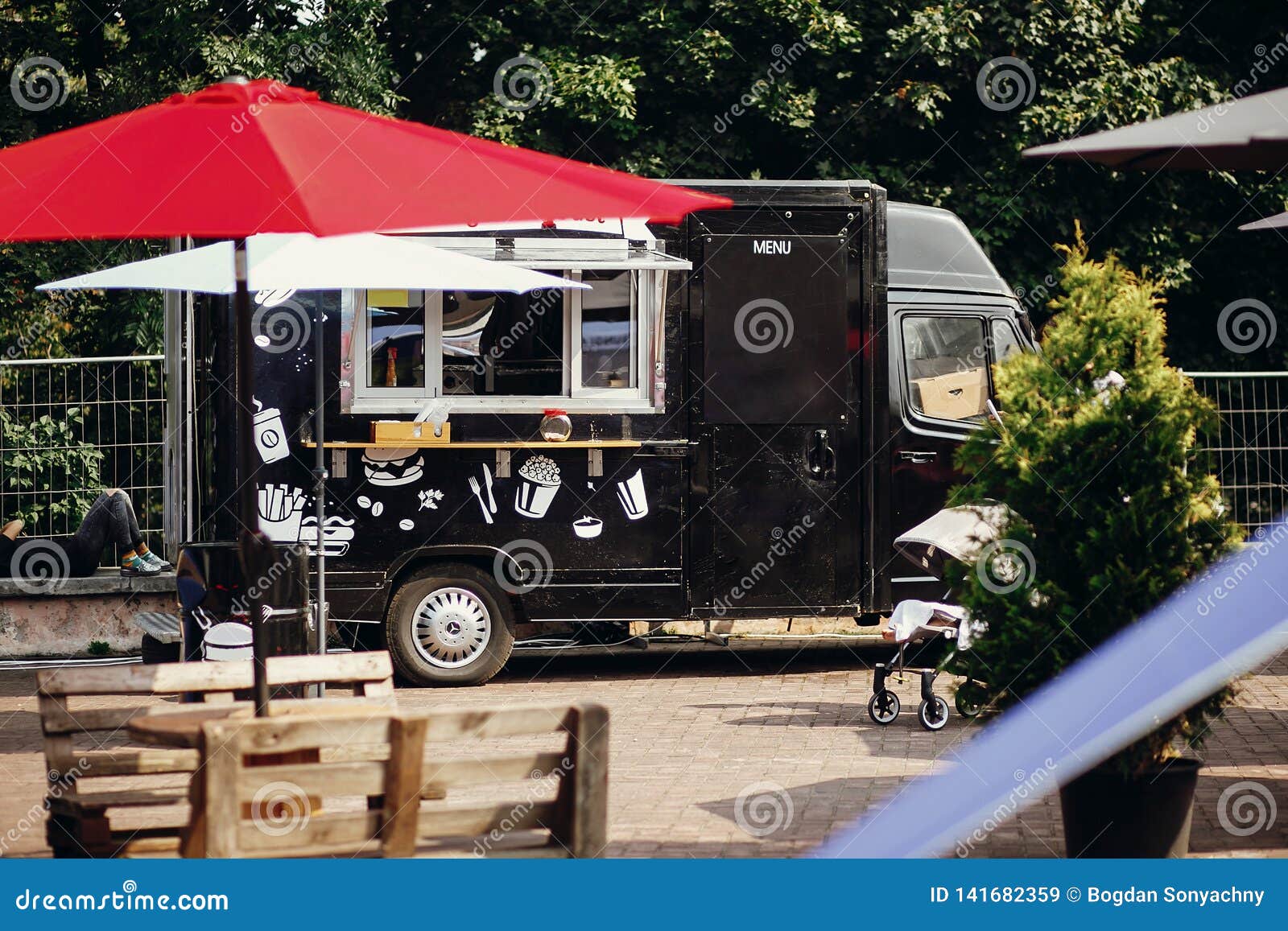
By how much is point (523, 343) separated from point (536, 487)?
3.37 ft

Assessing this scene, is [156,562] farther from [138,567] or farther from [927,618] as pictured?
[927,618]

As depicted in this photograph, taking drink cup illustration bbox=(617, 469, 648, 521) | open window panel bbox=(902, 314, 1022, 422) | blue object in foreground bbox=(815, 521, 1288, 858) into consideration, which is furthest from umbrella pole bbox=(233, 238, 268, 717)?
open window panel bbox=(902, 314, 1022, 422)

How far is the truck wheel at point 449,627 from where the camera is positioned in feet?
35.9

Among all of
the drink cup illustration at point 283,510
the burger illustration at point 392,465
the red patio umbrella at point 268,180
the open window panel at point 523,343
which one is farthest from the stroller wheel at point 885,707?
the red patio umbrella at point 268,180

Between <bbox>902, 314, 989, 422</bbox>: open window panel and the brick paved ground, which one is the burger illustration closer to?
the brick paved ground

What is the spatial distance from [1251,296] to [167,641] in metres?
13.0

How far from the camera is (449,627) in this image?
36.3ft

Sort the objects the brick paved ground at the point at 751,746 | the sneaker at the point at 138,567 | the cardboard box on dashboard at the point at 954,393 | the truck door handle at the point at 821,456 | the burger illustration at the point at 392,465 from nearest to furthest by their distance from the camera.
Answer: the brick paved ground at the point at 751,746
the burger illustration at the point at 392,465
the truck door handle at the point at 821,456
the cardboard box on dashboard at the point at 954,393
the sneaker at the point at 138,567

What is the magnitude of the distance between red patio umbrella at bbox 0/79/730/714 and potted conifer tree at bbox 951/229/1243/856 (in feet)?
5.21

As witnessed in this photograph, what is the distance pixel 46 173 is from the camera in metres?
5.26

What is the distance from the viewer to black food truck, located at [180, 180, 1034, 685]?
10719 millimetres

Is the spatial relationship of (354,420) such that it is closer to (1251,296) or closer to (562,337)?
(562,337)

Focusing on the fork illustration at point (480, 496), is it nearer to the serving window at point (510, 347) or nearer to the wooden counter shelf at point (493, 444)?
the wooden counter shelf at point (493, 444)
